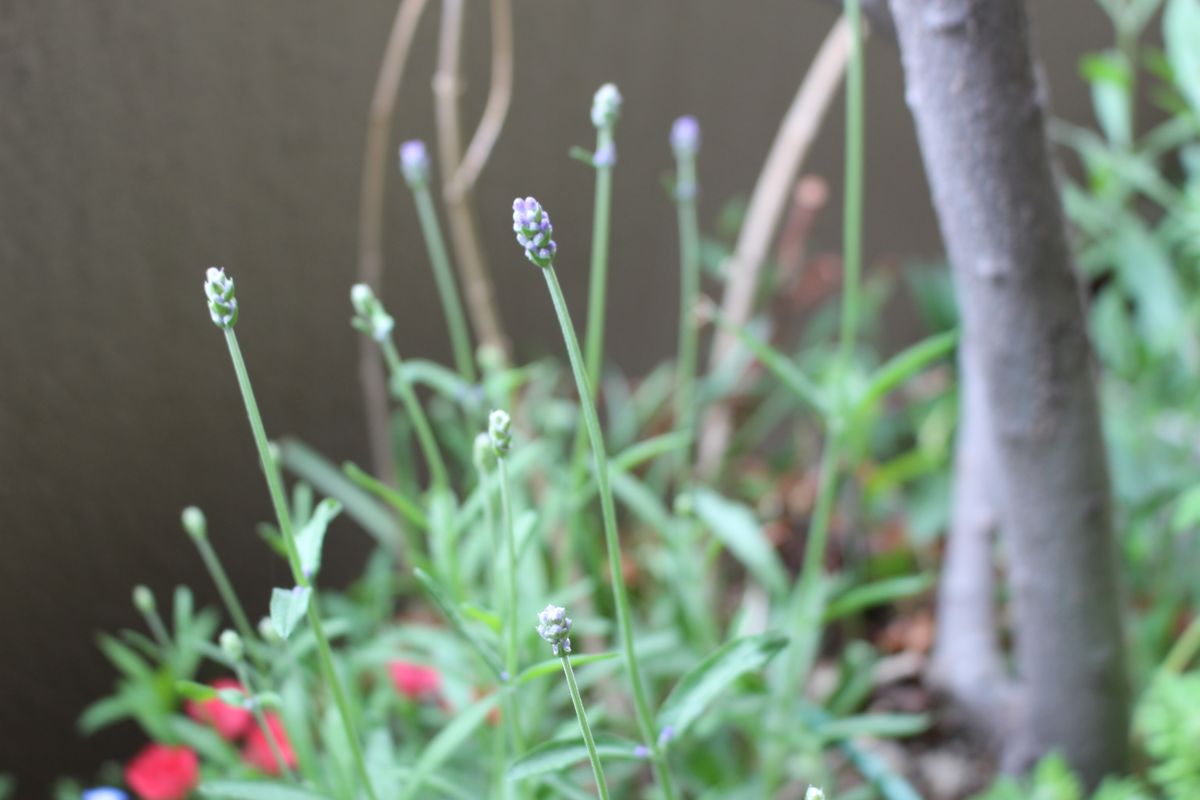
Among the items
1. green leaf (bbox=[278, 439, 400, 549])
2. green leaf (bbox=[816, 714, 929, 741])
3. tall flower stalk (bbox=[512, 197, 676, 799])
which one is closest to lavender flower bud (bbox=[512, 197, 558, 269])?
tall flower stalk (bbox=[512, 197, 676, 799])

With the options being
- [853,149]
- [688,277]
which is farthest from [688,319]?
[853,149]

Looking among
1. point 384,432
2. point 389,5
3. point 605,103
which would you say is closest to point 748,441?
point 384,432

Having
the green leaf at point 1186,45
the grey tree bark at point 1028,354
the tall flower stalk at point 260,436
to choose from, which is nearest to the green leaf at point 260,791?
the tall flower stalk at point 260,436

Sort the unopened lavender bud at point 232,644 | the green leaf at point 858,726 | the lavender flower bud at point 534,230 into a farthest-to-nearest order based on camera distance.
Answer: the green leaf at point 858,726
the unopened lavender bud at point 232,644
the lavender flower bud at point 534,230

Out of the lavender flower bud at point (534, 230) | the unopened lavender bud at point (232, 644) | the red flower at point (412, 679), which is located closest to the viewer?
the lavender flower bud at point (534, 230)

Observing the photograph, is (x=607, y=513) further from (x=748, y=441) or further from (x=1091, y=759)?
(x=748, y=441)

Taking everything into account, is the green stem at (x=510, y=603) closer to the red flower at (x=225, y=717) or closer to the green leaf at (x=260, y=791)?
the green leaf at (x=260, y=791)

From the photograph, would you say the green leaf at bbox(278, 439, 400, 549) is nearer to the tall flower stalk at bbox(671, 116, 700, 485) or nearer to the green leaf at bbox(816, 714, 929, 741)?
the tall flower stalk at bbox(671, 116, 700, 485)
